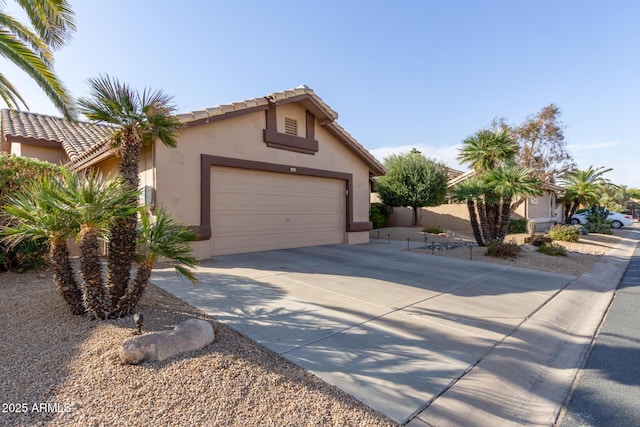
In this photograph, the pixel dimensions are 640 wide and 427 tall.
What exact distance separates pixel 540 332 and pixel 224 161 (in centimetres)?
856

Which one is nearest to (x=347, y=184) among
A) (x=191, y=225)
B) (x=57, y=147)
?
(x=191, y=225)

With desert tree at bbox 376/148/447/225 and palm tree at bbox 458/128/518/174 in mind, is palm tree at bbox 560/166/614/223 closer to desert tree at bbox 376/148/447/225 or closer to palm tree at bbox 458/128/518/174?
desert tree at bbox 376/148/447/225

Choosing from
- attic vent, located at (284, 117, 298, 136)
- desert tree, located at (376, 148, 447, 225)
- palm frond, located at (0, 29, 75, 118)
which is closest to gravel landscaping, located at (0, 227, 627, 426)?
palm frond, located at (0, 29, 75, 118)

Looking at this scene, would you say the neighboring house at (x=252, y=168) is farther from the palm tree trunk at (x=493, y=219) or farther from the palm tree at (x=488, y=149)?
the palm tree trunk at (x=493, y=219)

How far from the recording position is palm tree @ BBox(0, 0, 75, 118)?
6.96m

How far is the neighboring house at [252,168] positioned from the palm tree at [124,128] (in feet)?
12.0

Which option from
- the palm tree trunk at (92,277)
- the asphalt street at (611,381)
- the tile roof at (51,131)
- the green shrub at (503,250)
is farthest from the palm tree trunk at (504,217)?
the tile roof at (51,131)

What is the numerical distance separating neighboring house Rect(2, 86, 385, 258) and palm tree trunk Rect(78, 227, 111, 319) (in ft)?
15.6

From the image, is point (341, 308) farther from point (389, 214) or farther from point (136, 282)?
point (389, 214)

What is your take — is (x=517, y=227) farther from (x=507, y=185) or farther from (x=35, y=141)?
(x=35, y=141)

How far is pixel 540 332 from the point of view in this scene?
482cm

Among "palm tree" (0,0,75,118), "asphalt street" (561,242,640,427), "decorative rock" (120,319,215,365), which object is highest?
"palm tree" (0,0,75,118)

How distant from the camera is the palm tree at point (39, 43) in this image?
696 centimetres

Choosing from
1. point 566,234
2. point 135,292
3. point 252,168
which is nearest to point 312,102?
point 252,168
